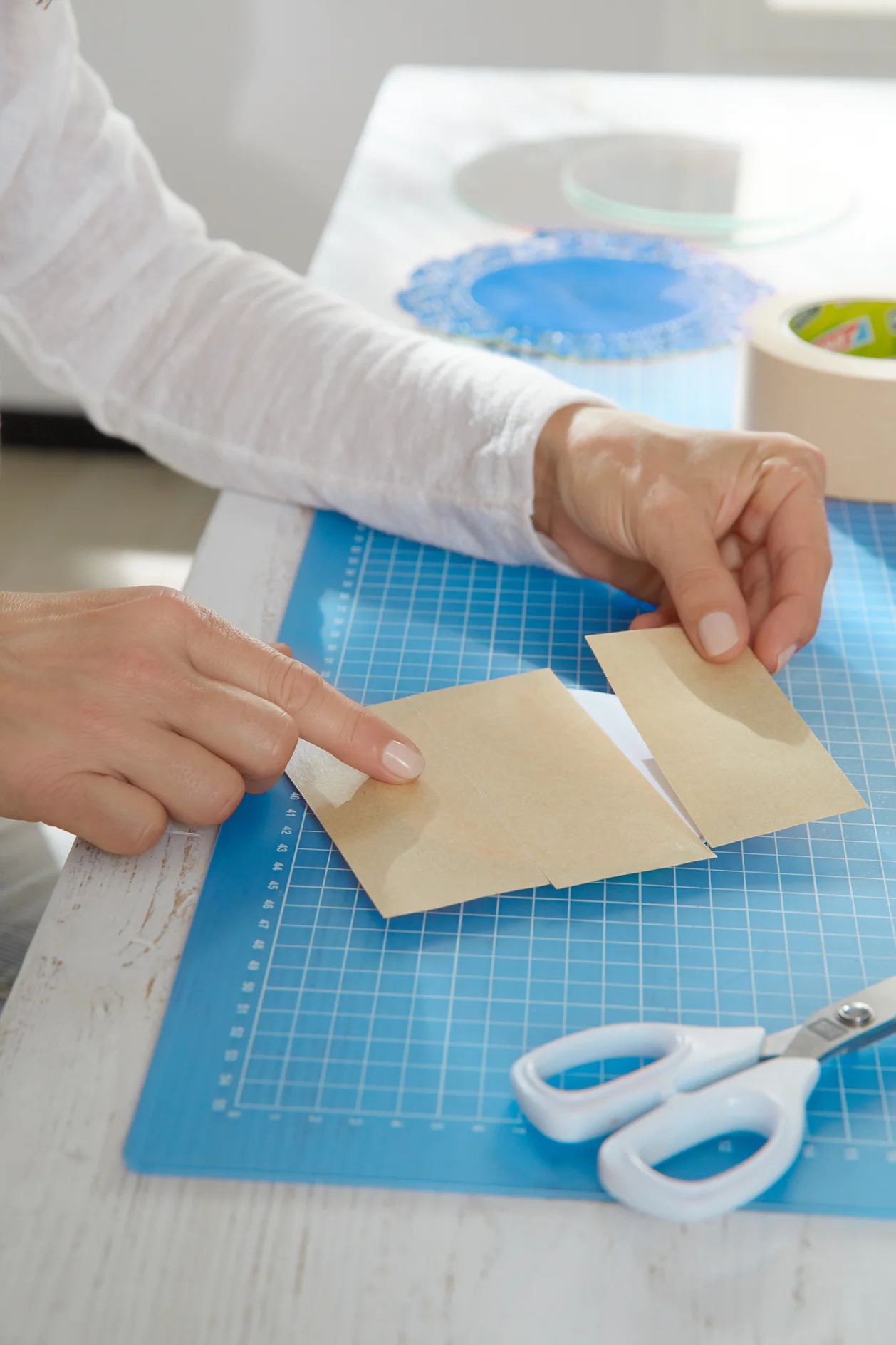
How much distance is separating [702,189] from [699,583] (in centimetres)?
73

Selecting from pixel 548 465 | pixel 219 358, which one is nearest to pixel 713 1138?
pixel 548 465

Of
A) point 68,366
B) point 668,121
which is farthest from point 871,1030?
point 668,121

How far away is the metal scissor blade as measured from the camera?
17.8 inches

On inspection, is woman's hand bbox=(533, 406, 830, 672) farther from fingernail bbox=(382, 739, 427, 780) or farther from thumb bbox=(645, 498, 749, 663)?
fingernail bbox=(382, 739, 427, 780)

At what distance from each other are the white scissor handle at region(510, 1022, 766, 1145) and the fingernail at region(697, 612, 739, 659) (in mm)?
255

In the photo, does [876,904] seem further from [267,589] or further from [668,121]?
[668,121]

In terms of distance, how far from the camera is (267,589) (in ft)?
2.53

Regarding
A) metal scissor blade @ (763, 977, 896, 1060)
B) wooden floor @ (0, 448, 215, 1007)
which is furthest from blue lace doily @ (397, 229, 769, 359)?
wooden floor @ (0, 448, 215, 1007)

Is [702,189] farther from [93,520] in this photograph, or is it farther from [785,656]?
[93,520]

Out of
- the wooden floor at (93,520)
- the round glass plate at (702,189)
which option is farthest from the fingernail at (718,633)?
the wooden floor at (93,520)

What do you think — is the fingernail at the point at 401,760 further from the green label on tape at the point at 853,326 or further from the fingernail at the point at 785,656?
the green label on tape at the point at 853,326

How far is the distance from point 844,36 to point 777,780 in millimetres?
1884

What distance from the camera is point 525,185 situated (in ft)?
4.20

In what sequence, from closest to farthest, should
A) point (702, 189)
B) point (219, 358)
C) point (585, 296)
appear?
point (219, 358) → point (585, 296) → point (702, 189)
